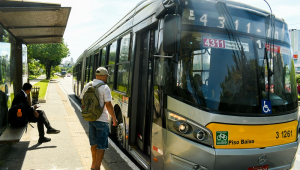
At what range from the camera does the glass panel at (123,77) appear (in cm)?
542

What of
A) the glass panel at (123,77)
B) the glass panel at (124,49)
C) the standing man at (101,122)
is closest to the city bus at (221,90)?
the standing man at (101,122)

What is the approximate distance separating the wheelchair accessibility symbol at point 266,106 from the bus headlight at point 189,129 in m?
0.86

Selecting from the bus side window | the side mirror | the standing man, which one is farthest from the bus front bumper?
the bus side window

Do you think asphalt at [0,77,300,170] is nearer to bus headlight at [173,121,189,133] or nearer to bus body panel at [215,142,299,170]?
bus body panel at [215,142,299,170]

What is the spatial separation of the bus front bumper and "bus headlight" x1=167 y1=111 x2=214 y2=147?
6cm

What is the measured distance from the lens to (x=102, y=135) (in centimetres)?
446

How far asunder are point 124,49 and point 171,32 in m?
2.47

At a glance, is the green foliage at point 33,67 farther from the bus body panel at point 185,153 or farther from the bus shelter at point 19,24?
the bus body panel at point 185,153

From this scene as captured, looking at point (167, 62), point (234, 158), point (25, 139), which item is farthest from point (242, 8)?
point (25, 139)

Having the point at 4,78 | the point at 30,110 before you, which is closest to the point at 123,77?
the point at 30,110

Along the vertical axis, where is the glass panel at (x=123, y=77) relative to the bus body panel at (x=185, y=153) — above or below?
above

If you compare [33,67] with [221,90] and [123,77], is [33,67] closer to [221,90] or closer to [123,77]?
[123,77]

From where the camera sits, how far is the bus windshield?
11.3 feet

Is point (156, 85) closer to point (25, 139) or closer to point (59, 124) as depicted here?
point (25, 139)
